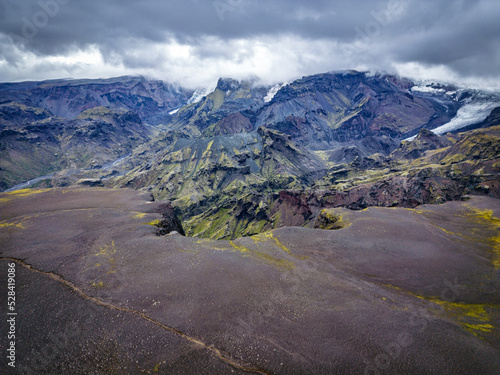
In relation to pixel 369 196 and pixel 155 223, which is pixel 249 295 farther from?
pixel 369 196

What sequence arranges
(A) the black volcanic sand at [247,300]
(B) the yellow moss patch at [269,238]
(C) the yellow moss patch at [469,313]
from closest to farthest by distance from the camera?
(A) the black volcanic sand at [247,300] < (C) the yellow moss patch at [469,313] < (B) the yellow moss patch at [269,238]

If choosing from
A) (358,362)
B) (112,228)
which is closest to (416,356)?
(358,362)

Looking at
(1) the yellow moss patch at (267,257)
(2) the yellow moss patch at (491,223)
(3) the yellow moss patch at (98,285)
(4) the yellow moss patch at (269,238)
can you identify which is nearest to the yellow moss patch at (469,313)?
(2) the yellow moss patch at (491,223)

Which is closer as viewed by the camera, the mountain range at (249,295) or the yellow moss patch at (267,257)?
the mountain range at (249,295)

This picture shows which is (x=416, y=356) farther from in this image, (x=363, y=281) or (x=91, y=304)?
(x=91, y=304)

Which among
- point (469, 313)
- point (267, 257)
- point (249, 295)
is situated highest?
point (267, 257)

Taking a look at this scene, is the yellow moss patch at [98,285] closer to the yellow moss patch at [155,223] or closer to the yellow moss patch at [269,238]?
the yellow moss patch at [155,223]

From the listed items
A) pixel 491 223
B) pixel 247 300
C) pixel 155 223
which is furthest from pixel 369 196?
pixel 247 300

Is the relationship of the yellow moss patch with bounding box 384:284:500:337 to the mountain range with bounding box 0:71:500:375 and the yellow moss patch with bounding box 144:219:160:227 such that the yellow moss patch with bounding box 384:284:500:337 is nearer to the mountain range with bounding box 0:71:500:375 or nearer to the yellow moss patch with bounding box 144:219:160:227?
the mountain range with bounding box 0:71:500:375

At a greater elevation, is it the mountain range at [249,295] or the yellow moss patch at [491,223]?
the yellow moss patch at [491,223]
